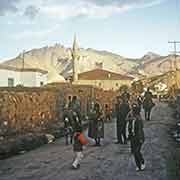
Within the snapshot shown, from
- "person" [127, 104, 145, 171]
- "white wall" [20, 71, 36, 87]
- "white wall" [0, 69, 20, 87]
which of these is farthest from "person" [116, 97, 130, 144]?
"white wall" [20, 71, 36, 87]

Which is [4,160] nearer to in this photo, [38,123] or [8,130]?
[8,130]

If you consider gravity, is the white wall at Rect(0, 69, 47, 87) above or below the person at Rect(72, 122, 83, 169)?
above

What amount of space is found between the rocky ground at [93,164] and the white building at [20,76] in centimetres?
3765

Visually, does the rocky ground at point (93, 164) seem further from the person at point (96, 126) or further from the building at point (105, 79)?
the building at point (105, 79)

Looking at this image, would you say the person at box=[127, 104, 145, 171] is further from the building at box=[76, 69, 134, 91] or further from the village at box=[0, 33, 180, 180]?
the building at box=[76, 69, 134, 91]

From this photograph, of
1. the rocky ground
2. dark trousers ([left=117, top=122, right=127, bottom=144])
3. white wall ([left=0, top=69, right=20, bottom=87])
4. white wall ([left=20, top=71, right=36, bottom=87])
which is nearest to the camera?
the rocky ground

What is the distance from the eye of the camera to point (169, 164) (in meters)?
13.4

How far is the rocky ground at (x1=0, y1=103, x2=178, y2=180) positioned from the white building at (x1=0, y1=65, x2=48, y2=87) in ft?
124

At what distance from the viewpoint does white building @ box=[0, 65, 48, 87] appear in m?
54.9

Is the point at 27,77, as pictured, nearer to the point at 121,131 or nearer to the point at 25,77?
the point at 25,77

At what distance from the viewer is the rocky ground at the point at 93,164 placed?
1141cm

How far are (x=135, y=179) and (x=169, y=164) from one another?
9.41 feet

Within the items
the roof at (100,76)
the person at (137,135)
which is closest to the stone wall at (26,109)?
the person at (137,135)

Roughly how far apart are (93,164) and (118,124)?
499 centimetres
